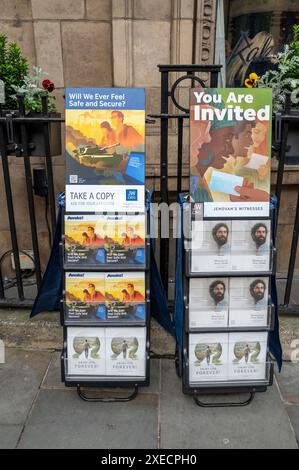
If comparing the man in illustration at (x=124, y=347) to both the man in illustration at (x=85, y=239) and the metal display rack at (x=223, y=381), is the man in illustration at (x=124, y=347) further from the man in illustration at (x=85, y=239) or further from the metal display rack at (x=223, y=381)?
the man in illustration at (x=85, y=239)

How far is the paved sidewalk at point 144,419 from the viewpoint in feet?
8.66

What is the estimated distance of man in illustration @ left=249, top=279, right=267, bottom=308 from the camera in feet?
9.19

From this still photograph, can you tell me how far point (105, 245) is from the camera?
2787 millimetres

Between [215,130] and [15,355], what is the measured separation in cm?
234

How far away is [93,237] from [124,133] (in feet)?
Answer: 2.26

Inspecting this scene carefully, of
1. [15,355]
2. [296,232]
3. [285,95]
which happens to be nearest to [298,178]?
[296,232]

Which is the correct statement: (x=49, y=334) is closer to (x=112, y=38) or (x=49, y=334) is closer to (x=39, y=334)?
(x=39, y=334)

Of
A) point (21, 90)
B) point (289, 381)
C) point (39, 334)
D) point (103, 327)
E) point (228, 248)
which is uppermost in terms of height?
point (21, 90)

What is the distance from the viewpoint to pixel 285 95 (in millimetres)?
2979

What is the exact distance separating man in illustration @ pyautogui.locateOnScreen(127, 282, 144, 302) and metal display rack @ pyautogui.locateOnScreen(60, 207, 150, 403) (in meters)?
0.05

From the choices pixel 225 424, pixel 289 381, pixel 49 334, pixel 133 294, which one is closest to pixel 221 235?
pixel 133 294

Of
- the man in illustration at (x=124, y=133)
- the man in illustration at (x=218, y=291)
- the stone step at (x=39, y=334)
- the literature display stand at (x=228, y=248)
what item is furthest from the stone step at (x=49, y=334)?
the man in illustration at (x=124, y=133)

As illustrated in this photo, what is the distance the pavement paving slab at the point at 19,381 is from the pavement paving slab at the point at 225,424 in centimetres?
94

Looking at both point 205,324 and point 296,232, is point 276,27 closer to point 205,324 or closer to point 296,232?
point 296,232
